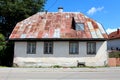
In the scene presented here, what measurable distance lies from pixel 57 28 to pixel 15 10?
13.7 metres

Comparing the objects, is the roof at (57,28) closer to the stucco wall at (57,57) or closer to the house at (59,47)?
the house at (59,47)

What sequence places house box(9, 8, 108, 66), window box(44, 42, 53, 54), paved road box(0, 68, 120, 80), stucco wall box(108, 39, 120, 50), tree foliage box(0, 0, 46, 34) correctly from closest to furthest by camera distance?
1. paved road box(0, 68, 120, 80)
2. house box(9, 8, 108, 66)
3. window box(44, 42, 53, 54)
4. tree foliage box(0, 0, 46, 34)
5. stucco wall box(108, 39, 120, 50)

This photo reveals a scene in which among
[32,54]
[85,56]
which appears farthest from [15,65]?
[85,56]

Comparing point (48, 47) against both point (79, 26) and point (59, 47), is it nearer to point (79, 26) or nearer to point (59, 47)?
point (59, 47)

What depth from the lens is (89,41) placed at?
32.5 meters

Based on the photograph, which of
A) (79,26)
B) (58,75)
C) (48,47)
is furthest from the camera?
(79,26)

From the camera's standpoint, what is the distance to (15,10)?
4547cm

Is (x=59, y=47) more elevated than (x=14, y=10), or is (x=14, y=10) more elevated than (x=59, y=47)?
(x=14, y=10)

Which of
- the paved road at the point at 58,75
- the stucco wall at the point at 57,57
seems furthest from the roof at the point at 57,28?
the paved road at the point at 58,75

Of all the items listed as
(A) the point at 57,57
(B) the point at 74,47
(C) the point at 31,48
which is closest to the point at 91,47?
(B) the point at 74,47

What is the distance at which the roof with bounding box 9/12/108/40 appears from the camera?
3231 cm

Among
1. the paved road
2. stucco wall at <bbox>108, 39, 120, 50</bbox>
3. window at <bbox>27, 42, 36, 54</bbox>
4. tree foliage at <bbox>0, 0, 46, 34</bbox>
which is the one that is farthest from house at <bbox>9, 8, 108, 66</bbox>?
stucco wall at <bbox>108, 39, 120, 50</bbox>

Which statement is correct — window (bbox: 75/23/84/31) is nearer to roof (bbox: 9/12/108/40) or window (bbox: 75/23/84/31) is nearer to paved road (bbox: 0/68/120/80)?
roof (bbox: 9/12/108/40)

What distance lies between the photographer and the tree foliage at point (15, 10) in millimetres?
45531
